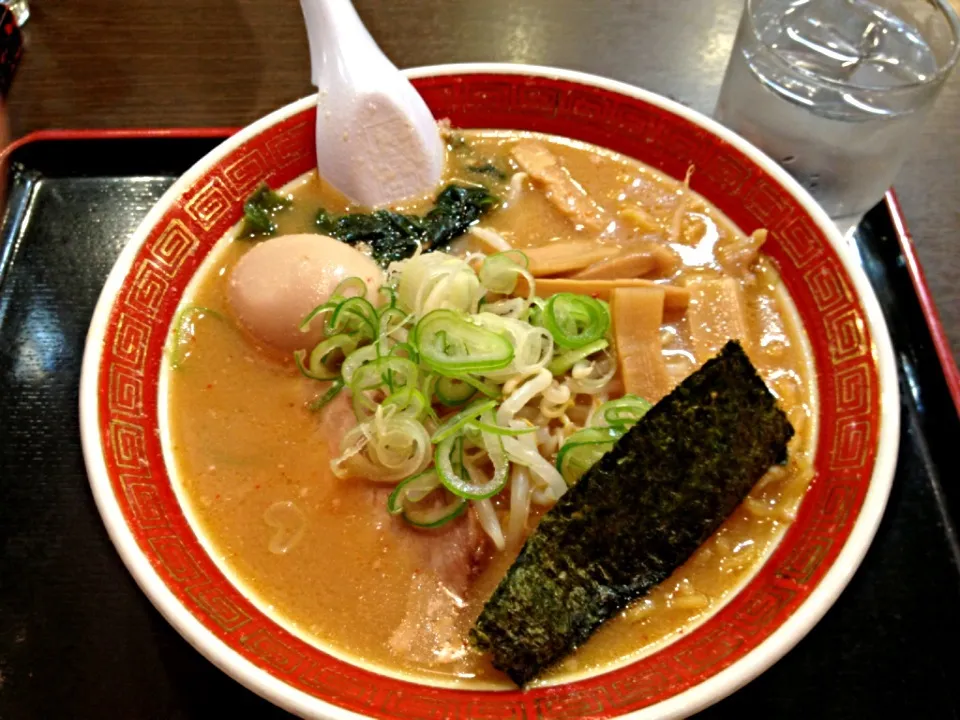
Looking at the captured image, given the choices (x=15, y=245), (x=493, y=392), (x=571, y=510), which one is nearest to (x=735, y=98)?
(x=493, y=392)

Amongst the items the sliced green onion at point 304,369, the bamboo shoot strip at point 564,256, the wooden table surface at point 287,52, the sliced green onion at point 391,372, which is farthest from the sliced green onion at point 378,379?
the wooden table surface at point 287,52

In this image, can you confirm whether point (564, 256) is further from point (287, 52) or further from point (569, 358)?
point (287, 52)

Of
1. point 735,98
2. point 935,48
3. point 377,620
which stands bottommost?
point 377,620

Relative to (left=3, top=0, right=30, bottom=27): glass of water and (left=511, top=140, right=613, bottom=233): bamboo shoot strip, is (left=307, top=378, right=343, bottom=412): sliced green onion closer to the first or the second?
(left=511, top=140, right=613, bottom=233): bamboo shoot strip

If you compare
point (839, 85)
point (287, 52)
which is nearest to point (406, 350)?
point (839, 85)

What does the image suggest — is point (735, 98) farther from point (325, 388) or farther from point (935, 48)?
point (325, 388)
